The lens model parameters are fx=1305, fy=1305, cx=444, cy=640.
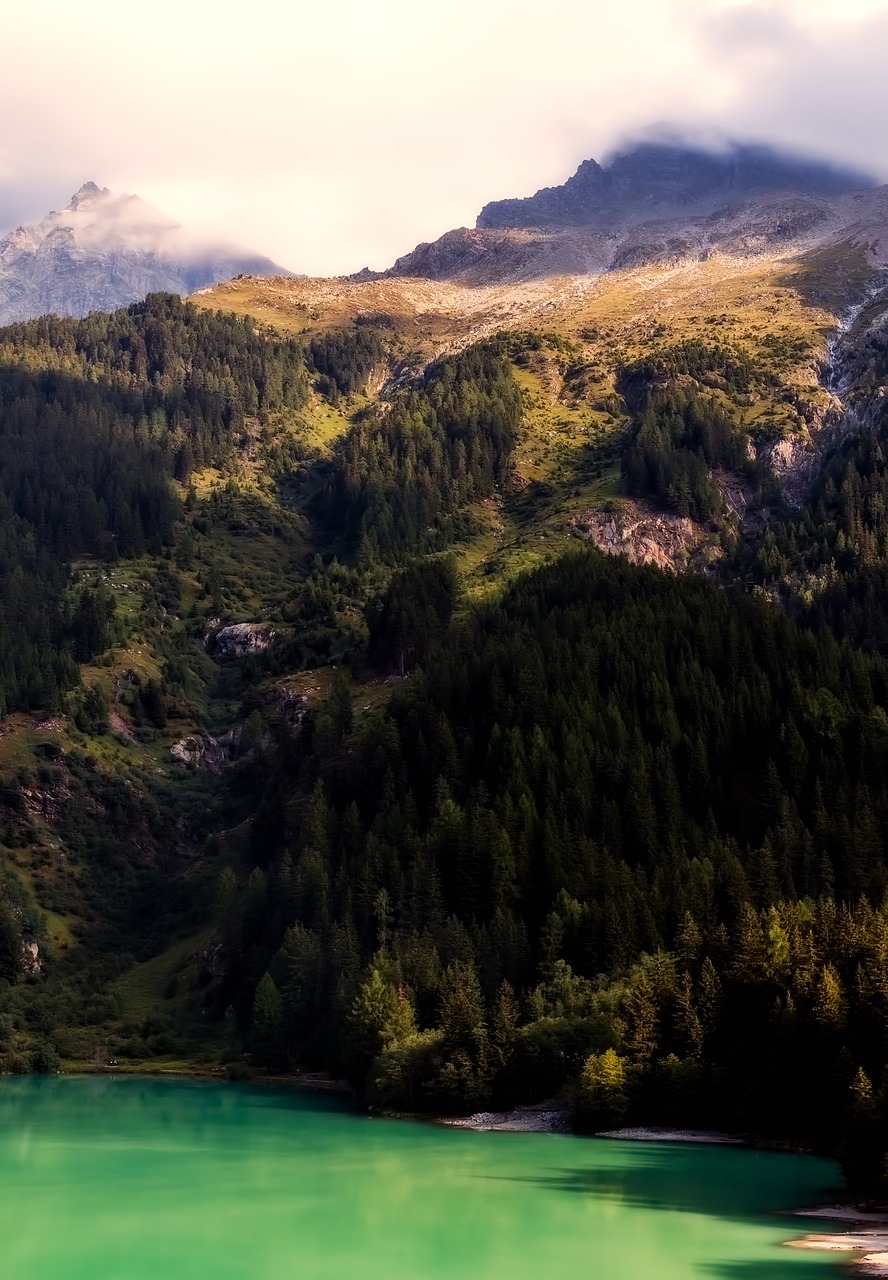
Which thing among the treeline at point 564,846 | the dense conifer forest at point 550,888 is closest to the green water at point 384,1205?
the dense conifer forest at point 550,888

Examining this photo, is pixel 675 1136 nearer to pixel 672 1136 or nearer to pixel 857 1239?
pixel 672 1136

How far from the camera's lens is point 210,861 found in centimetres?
19400

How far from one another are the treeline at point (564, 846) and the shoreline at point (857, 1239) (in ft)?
60.0

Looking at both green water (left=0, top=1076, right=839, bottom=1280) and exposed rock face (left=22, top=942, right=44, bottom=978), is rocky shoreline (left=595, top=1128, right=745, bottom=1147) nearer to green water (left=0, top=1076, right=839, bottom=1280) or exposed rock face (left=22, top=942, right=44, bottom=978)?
green water (left=0, top=1076, right=839, bottom=1280)

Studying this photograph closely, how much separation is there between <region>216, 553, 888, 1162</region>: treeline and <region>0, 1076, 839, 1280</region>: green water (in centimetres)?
1086

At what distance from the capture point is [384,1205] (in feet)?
230

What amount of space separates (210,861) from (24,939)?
33000 mm

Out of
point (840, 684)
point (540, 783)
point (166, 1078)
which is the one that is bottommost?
point (166, 1078)

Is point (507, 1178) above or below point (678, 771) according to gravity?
below

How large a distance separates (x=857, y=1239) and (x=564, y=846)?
3133 inches

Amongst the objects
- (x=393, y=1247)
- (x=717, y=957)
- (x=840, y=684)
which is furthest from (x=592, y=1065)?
(x=840, y=684)

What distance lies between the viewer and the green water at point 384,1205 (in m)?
56.6

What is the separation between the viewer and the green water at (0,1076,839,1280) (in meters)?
56.6

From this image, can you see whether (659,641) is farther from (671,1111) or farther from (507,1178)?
(507,1178)
